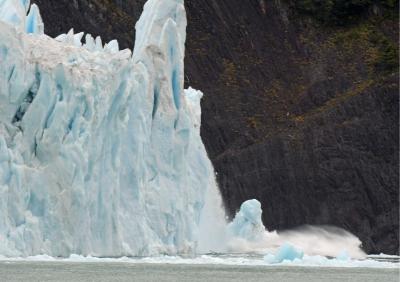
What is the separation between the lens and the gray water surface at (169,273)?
37.6 m

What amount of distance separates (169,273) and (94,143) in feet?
20.7

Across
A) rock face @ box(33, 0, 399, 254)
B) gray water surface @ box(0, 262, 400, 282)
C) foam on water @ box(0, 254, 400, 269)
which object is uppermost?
rock face @ box(33, 0, 399, 254)

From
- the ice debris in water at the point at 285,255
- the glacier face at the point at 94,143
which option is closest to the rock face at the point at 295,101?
the glacier face at the point at 94,143

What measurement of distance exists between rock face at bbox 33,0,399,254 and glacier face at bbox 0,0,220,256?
24.9 meters

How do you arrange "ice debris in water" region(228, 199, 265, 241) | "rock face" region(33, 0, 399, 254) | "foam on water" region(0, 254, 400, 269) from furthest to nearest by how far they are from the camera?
"rock face" region(33, 0, 399, 254), "ice debris in water" region(228, 199, 265, 241), "foam on water" region(0, 254, 400, 269)

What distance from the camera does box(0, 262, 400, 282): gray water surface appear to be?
3756 cm

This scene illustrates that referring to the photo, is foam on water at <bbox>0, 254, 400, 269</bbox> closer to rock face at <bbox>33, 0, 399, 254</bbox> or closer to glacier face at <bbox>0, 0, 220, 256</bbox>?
glacier face at <bbox>0, 0, 220, 256</bbox>

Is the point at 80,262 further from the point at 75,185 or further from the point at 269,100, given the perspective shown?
the point at 269,100

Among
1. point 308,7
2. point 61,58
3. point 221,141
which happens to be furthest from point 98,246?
point 308,7

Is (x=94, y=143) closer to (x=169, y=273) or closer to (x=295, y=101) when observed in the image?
(x=169, y=273)

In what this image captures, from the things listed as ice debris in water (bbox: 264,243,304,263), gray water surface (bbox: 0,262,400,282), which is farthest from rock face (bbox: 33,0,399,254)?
gray water surface (bbox: 0,262,400,282)

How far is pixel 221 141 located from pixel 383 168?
9497 mm

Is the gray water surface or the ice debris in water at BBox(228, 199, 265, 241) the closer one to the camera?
the gray water surface

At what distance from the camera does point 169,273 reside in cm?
4038
